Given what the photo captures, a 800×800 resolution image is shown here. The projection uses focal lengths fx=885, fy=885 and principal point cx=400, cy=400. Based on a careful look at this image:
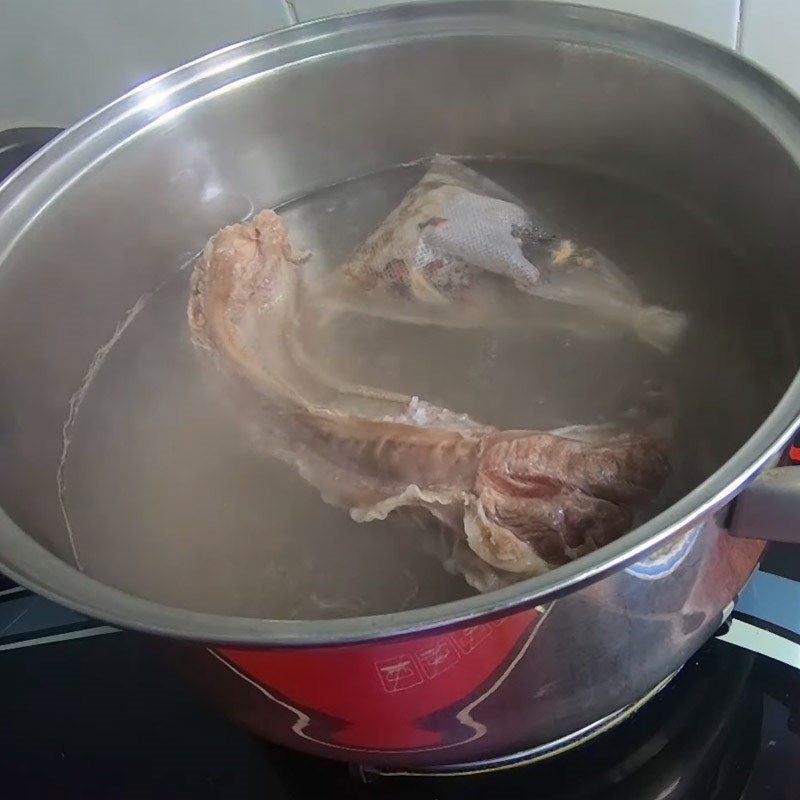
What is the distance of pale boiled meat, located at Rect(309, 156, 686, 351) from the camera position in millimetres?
985

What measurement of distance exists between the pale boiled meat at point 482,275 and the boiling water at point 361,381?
2 cm

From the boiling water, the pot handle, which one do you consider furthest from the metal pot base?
the pot handle

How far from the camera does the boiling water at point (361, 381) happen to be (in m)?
0.83

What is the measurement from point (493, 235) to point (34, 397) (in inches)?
21.7

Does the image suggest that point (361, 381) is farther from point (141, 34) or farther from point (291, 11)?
point (141, 34)

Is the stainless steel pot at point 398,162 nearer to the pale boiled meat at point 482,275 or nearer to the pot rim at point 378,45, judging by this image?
the pot rim at point 378,45

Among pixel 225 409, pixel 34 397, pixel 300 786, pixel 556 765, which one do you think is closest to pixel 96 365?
pixel 34 397

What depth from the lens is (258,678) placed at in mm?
580

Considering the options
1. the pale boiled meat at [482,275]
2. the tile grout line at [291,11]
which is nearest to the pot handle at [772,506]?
the pale boiled meat at [482,275]

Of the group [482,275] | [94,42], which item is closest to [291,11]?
[94,42]

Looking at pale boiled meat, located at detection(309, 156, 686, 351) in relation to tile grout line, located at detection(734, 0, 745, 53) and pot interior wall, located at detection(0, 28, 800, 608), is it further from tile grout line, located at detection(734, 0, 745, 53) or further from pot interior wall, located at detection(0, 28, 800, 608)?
tile grout line, located at detection(734, 0, 745, 53)

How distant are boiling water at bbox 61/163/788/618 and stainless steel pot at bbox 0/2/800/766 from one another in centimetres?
5

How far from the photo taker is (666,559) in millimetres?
558

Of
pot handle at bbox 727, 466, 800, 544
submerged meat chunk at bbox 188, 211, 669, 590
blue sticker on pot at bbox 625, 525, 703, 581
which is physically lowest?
blue sticker on pot at bbox 625, 525, 703, 581
